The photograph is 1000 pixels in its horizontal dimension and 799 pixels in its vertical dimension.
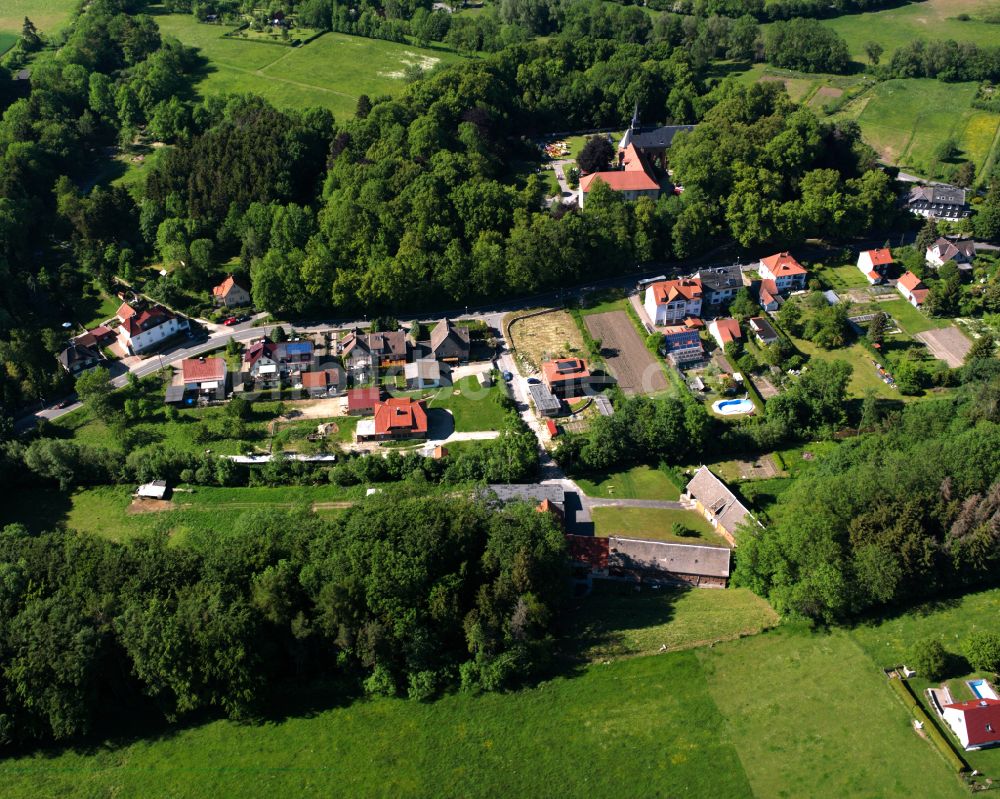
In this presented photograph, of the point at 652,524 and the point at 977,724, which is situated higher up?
the point at 977,724

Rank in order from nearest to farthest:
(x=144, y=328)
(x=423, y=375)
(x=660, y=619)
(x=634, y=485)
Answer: (x=660, y=619)
(x=634, y=485)
(x=423, y=375)
(x=144, y=328)

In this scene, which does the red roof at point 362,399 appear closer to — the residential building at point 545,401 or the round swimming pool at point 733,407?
the residential building at point 545,401

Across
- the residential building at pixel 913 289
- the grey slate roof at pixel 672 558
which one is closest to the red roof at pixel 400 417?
the grey slate roof at pixel 672 558

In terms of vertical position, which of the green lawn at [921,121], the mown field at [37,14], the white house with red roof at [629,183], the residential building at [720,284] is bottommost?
the residential building at [720,284]

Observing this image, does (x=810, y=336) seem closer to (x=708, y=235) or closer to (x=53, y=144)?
(x=708, y=235)

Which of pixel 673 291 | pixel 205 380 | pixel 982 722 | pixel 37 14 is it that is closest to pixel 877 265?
pixel 673 291

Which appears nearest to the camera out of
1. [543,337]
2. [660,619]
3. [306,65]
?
[660,619]

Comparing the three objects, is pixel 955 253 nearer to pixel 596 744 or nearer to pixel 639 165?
pixel 639 165
